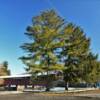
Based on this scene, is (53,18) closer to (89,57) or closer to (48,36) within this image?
(48,36)

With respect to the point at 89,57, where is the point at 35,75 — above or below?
below

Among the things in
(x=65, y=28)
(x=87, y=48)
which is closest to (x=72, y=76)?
(x=87, y=48)

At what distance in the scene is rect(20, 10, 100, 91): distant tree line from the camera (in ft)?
161

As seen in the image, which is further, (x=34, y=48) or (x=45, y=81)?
(x=45, y=81)

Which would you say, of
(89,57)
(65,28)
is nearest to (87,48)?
(89,57)

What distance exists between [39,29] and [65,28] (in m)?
4.27

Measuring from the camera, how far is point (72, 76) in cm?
5409

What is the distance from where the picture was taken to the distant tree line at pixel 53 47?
161 ft

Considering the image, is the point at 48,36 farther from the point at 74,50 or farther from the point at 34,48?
the point at 74,50

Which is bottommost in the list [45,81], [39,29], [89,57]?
[45,81]

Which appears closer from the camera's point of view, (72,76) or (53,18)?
(53,18)

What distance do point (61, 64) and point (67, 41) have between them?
3885 mm

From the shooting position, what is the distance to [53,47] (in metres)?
49.2

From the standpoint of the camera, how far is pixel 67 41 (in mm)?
51250
